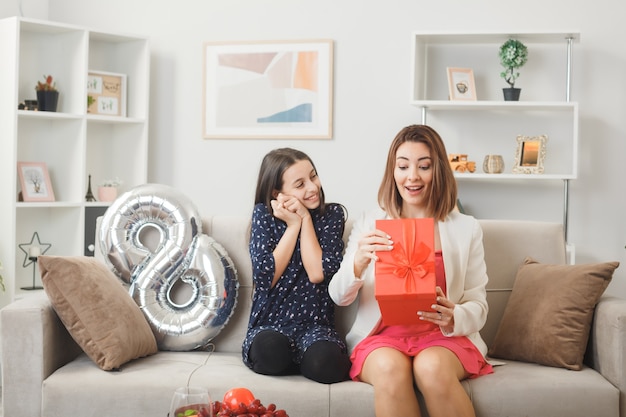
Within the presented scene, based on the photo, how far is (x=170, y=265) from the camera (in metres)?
2.69

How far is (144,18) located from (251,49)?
2.29ft

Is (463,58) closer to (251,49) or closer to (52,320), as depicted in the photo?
(251,49)

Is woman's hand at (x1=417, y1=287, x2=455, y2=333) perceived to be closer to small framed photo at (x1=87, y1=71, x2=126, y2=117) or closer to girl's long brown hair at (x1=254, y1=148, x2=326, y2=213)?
girl's long brown hair at (x1=254, y1=148, x2=326, y2=213)

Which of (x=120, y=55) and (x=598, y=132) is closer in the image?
(x=598, y=132)

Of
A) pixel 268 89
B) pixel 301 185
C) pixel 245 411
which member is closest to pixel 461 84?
pixel 268 89

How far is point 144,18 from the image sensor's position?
4.75 m

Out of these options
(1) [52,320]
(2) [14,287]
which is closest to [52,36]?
(2) [14,287]

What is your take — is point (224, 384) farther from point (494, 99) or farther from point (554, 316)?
point (494, 99)

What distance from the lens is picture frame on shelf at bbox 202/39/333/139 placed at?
450cm

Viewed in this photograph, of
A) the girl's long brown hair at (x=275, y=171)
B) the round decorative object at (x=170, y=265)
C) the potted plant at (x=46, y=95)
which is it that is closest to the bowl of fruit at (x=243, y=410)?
the round decorative object at (x=170, y=265)

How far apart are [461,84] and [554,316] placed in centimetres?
200

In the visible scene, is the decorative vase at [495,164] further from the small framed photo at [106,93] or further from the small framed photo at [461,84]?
the small framed photo at [106,93]

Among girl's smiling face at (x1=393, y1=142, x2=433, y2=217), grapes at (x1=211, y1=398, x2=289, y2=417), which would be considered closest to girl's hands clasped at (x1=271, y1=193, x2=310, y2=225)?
girl's smiling face at (x1=393, y1=142, x2=433, y2=217)

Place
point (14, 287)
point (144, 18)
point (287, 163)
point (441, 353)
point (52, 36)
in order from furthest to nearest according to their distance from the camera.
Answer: point (144, 18) → point (52, 36) → point (14, 287) → point (287, 163) → point (441, 353)
